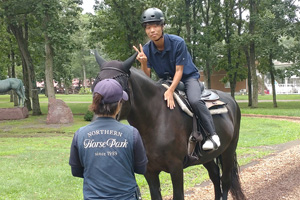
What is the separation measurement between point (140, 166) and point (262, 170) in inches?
245

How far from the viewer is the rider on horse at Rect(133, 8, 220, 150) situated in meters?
4.41

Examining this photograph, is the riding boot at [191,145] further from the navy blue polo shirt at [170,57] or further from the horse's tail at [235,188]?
the horse's tail at [235,188]

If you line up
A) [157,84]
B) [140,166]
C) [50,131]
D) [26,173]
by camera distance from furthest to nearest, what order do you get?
[50,131]
[26,173]
[157,84]
[140,166]

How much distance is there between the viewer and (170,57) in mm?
4645

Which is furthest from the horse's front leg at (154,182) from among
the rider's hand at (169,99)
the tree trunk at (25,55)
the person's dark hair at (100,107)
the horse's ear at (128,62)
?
the tree trunk at (25,55)

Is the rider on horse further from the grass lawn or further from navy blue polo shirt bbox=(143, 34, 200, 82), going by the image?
the grass lawn

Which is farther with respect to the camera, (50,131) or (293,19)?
(293,19)

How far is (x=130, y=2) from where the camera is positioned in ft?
76.0

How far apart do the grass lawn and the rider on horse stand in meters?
2.50

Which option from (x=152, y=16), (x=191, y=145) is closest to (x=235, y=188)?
(x=191, y=145)

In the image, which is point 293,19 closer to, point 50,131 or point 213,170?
point 50,131

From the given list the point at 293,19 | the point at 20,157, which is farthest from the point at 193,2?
the point at 20,157

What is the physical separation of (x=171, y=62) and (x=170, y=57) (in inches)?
2.8

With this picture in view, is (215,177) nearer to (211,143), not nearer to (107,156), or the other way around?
(211,143)
